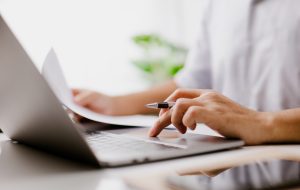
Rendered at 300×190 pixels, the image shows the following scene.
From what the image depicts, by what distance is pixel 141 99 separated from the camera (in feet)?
4.26

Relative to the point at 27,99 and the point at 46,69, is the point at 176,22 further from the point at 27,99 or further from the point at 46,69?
the point at 27,99

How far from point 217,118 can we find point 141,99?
0.69m

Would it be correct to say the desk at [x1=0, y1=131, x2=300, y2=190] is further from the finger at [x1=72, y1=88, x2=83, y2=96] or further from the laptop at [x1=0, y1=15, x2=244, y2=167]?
the finger at [x1=72, y1=88, x2=83, y2=96]

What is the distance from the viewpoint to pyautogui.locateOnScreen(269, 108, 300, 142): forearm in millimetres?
661

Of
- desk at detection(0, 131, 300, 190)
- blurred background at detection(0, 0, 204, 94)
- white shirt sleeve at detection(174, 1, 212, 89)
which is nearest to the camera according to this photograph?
desk at detection(0, 131, 300, 190)

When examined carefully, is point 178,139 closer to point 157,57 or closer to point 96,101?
point 96,101

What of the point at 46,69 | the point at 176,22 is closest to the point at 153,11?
the point at 176,22

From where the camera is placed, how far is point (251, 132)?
637 millimetres

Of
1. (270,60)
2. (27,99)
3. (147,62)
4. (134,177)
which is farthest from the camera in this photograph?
(147,62)

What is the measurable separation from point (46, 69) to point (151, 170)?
0.40m

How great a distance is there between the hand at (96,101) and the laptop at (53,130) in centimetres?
43

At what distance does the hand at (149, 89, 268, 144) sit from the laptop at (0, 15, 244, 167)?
0.02 m

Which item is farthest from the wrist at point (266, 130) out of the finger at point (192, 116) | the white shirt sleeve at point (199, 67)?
the white shirt sleeve at point (199, 67)

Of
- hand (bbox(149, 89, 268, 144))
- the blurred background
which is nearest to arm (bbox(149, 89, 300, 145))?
hand (bbox(149, 89, 268, 144))
